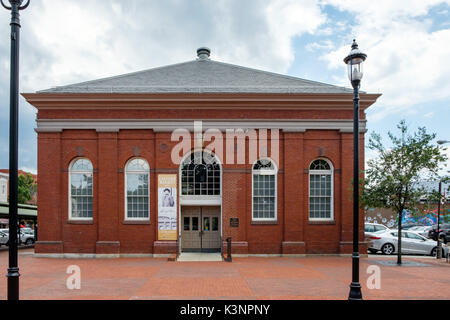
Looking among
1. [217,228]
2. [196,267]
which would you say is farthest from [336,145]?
[196,267]

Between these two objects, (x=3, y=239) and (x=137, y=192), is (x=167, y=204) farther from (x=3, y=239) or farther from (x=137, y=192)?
(x=3, y=239)

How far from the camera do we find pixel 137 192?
17.5m

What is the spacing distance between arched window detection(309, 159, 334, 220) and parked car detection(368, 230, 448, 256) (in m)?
4.02

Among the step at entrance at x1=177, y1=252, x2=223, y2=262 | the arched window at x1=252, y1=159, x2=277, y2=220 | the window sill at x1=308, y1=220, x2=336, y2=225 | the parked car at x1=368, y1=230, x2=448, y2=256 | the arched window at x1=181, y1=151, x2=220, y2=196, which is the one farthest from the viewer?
the parked car at x1=368, y1=230, x2=448, y2=256

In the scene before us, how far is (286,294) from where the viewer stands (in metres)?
9.57

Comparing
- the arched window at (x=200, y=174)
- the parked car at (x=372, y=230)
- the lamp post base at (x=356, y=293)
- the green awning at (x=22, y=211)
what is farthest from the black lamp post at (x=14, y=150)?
the parked car at (x=372, y=230)

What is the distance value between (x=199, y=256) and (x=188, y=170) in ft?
14.1

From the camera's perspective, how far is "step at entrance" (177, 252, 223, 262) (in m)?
15.8

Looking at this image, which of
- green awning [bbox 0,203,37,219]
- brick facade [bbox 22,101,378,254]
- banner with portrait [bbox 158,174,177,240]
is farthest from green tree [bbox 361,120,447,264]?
green awning [bbox 0,203,37,219]

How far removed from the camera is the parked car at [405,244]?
1941 centimetres

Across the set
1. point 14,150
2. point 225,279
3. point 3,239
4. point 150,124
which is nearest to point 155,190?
point 150,124

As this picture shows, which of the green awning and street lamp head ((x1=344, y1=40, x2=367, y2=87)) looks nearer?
street lamp head ((x1=344, y1=40, x2=367, y2=87))

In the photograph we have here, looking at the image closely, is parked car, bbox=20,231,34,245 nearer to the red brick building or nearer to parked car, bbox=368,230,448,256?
the red brick building

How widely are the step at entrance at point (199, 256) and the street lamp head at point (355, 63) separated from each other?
34.1 feet
